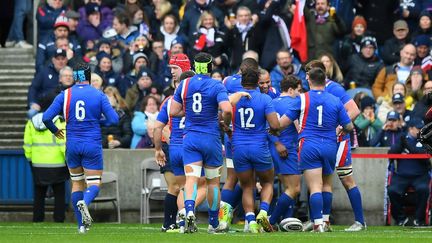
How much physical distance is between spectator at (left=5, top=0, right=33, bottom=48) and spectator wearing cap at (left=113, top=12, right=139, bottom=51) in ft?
7.73

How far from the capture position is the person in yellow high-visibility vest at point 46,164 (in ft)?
87.5

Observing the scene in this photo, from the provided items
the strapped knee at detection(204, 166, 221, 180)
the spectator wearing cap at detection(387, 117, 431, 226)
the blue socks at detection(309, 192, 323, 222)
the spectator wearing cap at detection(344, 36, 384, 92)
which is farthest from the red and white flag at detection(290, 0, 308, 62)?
the strapped knee at detection(204, 166, 221, 180)

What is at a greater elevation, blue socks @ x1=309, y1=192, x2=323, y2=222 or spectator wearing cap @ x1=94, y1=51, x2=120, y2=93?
spectator wearing cap @ x1=94, y1=51, x2=120, y2=93

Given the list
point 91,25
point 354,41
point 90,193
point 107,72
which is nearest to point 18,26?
point 91,25

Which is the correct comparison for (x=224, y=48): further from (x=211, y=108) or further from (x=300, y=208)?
(x=211, y=108)

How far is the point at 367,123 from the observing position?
26.9 meters

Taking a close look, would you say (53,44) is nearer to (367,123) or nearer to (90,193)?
(367,123)

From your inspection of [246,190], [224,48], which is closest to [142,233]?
[246,190]

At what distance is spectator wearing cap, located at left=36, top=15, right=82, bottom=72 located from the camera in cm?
2969

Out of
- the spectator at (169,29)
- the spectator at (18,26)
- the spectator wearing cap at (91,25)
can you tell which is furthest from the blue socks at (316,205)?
the spectator at (18,26)

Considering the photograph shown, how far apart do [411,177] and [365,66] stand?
3.56 metres

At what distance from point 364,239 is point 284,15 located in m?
10.7

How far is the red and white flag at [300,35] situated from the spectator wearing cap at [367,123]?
7.42 feet

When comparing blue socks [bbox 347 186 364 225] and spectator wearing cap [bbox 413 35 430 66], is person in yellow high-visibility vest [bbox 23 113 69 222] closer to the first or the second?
blue socks [bbox 347 186 364 225]
